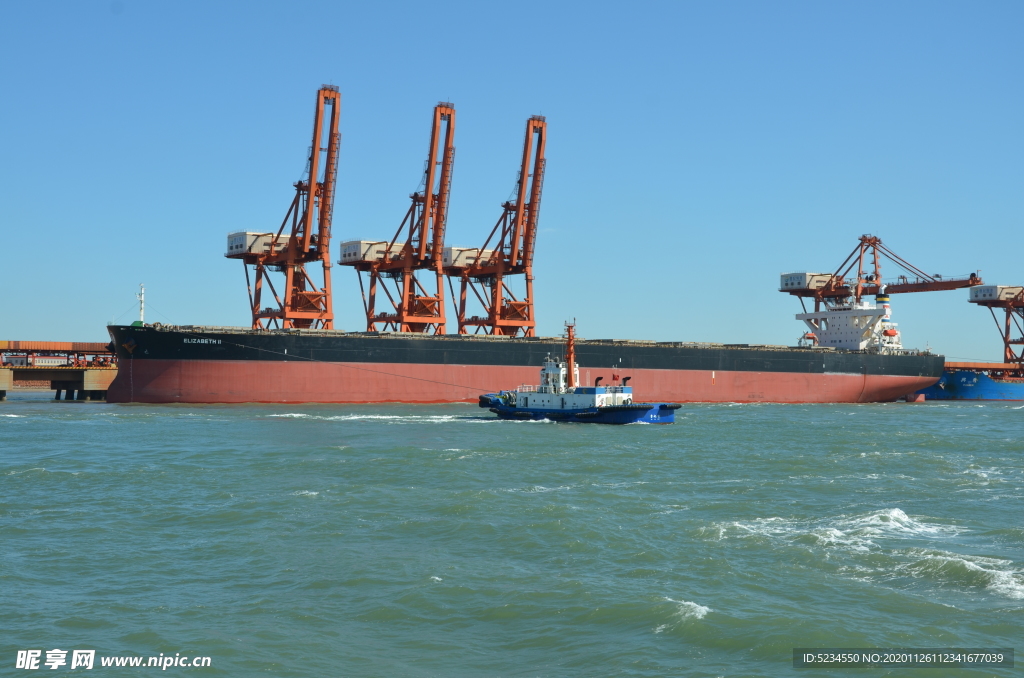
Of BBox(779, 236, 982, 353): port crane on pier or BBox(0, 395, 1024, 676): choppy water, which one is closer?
BBox(0, 395, 1024, 676): choppy water

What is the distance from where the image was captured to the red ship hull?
144 ft

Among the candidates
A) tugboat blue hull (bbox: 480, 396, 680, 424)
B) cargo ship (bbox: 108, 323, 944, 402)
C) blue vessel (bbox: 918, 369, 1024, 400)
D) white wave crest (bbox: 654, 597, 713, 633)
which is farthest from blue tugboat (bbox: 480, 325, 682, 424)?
blue vessel (bbox: 918, 369, 1024, 400)

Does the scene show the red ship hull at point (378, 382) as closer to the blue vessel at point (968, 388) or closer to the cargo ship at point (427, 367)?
the cargo ship at point (427, 367)

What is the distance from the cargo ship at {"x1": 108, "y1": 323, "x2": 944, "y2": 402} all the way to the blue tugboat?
8150 mm

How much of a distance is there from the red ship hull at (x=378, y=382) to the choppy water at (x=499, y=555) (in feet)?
53.5

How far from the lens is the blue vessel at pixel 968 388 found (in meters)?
73.0

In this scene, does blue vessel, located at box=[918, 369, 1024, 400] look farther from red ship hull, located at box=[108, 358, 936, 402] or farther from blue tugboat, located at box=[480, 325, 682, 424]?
blue tugboat, located at box=[480, 325, 682, 424]

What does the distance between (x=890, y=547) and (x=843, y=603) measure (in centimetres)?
343

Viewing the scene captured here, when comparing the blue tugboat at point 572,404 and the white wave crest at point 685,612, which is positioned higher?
the blue tugboat at point 572,404

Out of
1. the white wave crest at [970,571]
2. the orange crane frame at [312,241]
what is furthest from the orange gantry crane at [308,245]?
the white wave crest at [970,571]

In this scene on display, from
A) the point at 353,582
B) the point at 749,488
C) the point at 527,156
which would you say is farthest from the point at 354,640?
the point at 527,156

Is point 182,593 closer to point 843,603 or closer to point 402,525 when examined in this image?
point 402,525

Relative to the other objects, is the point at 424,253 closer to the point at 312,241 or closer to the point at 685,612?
the point at 312,241

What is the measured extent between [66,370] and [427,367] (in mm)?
24013
